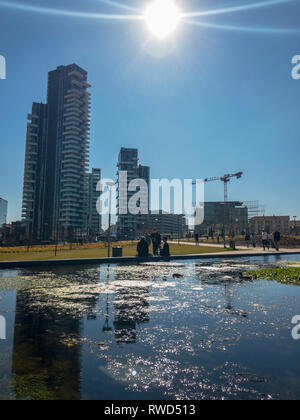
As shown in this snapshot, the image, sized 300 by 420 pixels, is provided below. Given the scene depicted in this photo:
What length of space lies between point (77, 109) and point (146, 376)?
141 metres

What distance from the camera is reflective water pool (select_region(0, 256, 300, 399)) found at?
116 inches

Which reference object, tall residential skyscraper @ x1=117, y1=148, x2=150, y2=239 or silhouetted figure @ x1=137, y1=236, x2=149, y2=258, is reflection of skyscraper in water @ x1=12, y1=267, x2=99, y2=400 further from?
tall residential skyscraper @ x1=117, y1=148, x2=150, y2=239

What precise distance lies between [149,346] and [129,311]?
2024mm

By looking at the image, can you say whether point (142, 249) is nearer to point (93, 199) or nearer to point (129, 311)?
point (129, 311)

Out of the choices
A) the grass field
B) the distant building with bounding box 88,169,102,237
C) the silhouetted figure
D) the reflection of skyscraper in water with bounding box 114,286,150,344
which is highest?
the distant building with bounding box 88,169,102,237

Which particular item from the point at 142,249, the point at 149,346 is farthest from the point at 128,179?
the point at 149,346

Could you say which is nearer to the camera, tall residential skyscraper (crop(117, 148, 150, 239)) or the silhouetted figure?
the silhouetted figure

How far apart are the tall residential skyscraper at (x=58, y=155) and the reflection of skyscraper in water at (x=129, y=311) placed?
398 ft

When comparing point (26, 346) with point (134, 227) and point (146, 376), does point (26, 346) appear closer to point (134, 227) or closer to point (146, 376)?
point (146, 376)

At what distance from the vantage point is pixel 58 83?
433 ft

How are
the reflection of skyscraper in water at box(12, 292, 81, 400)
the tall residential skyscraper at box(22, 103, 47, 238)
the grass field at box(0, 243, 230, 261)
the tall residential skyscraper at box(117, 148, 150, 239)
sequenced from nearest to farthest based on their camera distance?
1. the reflection of skyscraper in water at box(12, 292, 81, 400)
2. the grass field at box(0, 243, 230, 261)
3. the tall residential skyscraper at box(22, 103, 47, 238)
4. the tall residential skyscraper at box(117, 148, 150, 239)

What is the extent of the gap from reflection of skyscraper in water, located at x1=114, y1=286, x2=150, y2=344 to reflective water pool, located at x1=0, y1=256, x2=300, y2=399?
0.02 meters

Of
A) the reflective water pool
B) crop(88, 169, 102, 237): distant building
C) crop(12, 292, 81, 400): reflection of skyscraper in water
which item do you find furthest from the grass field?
crop(88, 169, 102, 237): distant building

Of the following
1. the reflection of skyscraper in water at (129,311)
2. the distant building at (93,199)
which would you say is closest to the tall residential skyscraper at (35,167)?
the distant building at (93,199)
